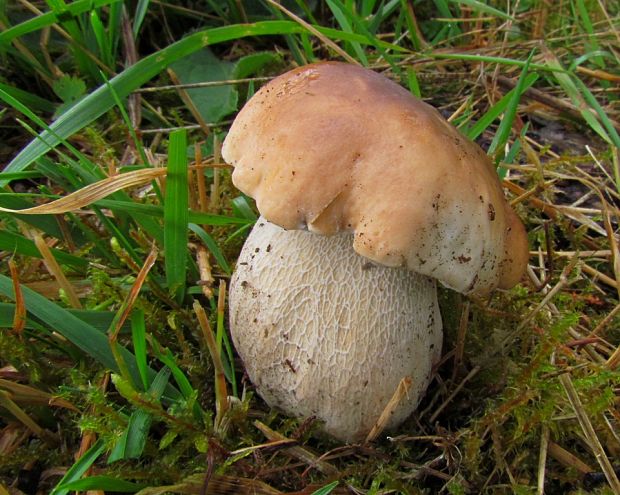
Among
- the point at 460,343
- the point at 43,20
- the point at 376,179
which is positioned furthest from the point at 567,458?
the point at 43,20

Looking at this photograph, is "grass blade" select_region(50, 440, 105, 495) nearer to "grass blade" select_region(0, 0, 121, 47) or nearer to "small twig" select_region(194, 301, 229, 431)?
"small twig" select_region(194, 301, 229, 431)

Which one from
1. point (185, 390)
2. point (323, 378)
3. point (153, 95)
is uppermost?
point (153, 95)

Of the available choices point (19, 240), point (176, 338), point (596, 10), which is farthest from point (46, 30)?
point (596, 10)

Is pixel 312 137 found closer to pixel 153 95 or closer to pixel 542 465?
pixel 542 465

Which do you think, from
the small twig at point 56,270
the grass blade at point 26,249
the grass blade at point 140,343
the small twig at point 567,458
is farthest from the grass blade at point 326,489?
the grass blade at point 26,249

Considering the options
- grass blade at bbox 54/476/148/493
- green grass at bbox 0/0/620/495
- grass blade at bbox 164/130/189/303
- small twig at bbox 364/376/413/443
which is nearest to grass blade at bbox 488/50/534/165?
green grass at bbox 0/0/620/495

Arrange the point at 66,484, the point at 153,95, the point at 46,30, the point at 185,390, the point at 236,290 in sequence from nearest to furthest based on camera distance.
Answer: the point at 66,484 < the point at 185,390 < the point at 236,290 < the point at 46,30 < the point at 153,95

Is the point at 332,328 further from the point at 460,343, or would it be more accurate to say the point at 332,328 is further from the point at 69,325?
the point at 69,325
